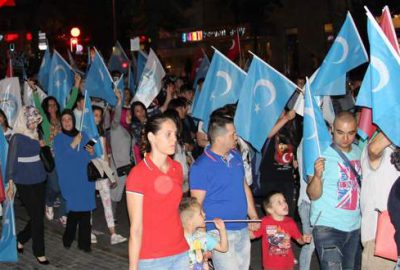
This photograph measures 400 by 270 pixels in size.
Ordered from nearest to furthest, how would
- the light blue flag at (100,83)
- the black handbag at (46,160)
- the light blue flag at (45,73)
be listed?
the black handbag at (46,160) → the light blue flag at (100,83) → the light blue flag at (45,73)

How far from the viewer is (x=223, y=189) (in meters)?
5.43

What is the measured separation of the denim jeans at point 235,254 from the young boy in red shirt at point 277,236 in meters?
0.57

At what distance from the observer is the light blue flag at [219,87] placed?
28.0 feet

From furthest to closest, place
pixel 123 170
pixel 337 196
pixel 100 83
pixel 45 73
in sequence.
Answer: pixel 45 73 < pixel 100 83 < pixel 123 170 < pixel 337 196

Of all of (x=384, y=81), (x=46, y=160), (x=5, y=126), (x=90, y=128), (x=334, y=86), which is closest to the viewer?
(x=384, y=81)

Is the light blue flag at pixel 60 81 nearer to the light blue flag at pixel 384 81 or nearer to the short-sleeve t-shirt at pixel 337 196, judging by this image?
the short-sleeve t-shirt at pixel 337 196

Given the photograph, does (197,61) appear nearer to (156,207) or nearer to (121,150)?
(121,150)

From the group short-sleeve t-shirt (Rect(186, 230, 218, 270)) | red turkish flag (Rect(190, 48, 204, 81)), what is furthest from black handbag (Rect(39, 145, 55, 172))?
red turkish flag (Rect(190, 48, 204, 81))

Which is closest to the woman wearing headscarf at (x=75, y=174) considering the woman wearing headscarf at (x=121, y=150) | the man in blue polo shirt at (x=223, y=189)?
the woman wearing headscarf at (x=121, y=150)

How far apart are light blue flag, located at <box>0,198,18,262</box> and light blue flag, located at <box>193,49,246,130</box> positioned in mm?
2701

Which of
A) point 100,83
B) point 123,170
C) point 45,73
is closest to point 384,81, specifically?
point 123,170

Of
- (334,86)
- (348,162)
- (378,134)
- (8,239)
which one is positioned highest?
(334,86)

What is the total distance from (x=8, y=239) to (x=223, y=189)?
388 centimetres

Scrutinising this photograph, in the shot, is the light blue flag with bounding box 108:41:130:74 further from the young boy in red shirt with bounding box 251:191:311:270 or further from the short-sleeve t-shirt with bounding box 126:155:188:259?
the short-sleeve t-shirt with bounding box 126:155:188:259
